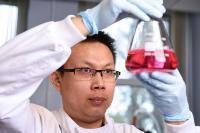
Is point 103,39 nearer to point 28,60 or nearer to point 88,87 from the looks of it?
point 88,87

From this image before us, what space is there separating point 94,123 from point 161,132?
65.1 inches

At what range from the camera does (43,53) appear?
0.75 m

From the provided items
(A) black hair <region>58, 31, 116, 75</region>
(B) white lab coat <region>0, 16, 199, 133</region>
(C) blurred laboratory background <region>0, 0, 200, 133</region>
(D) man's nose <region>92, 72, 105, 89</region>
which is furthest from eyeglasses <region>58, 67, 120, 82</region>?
(C) blurred laboratory background <region>0, 0, 200, 133</region>

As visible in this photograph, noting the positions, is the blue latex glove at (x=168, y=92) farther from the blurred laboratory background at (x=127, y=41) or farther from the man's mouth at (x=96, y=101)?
the blurred laboratory background at (x=127, y=41)

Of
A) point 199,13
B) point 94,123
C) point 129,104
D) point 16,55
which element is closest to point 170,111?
point 94,123

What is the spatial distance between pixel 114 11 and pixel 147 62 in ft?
0.58

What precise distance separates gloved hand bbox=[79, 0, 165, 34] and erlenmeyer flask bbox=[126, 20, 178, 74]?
6 centimetres

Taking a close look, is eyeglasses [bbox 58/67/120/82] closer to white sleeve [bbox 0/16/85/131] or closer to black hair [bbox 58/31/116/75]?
black hair [bbox 58/31/116/75]

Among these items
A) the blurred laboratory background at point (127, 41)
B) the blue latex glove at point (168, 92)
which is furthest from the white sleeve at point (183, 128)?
the blurred laboratory background at point (127, 41)

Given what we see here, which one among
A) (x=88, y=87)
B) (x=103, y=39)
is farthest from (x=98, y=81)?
(x=103, y=39)

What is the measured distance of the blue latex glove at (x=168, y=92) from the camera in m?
0.95

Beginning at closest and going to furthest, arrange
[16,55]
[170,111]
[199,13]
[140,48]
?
1. [16,55]
2. [140,48]
3. [170,111]
4. [199,13]

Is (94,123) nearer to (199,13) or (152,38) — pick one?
(152,38)

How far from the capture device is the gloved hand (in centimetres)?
82
